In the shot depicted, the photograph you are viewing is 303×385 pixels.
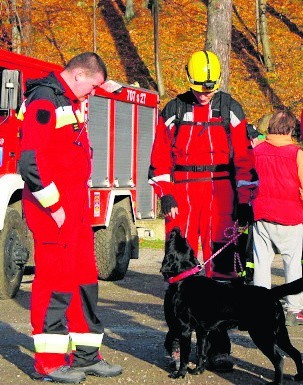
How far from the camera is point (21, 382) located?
6473 mm

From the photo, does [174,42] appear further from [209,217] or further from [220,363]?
[220,363]

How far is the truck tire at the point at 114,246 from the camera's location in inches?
500

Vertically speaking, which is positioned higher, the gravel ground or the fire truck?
the fire truck

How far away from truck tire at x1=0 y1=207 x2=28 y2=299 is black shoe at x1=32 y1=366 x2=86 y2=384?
4.13m

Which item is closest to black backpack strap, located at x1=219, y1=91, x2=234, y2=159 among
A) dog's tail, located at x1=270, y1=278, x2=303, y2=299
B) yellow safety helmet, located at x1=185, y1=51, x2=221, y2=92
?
yellow safety helmet, located at x1=185, y1=51, x2=221, y2=92

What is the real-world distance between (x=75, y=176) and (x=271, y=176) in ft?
8.90

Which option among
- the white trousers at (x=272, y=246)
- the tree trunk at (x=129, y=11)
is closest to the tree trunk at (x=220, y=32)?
the white trousers at (x=272, y=246)

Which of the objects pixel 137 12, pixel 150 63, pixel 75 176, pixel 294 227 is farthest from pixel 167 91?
pixel 75 176

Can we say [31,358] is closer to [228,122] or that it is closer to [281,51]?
[228,122]

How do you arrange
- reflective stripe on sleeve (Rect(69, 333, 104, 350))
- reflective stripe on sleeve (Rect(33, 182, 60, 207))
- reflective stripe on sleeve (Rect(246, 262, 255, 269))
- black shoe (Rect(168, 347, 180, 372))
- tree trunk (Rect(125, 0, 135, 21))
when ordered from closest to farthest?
reflective stripe on sleeve (Rect(33, 182, 60, 207)) → reflective stripe on sleeve (Rect(69, 333, 104, 350)) → black shoe (Rect(168, 347, 180, 372)) → reflective stripe on sleeve (Rect(246, 262, 255, 269)) → tree trunk (Rect(125, 0, 135, 21))

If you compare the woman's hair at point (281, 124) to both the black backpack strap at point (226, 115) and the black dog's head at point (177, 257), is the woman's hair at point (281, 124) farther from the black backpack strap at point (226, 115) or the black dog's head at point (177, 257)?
the black dog's head at point (177, 257)

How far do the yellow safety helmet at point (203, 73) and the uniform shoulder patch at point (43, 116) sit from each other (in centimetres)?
117

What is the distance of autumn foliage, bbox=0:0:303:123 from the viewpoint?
34.4 meters

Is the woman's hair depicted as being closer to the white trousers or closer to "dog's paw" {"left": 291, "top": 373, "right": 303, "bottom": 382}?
the white trousers
